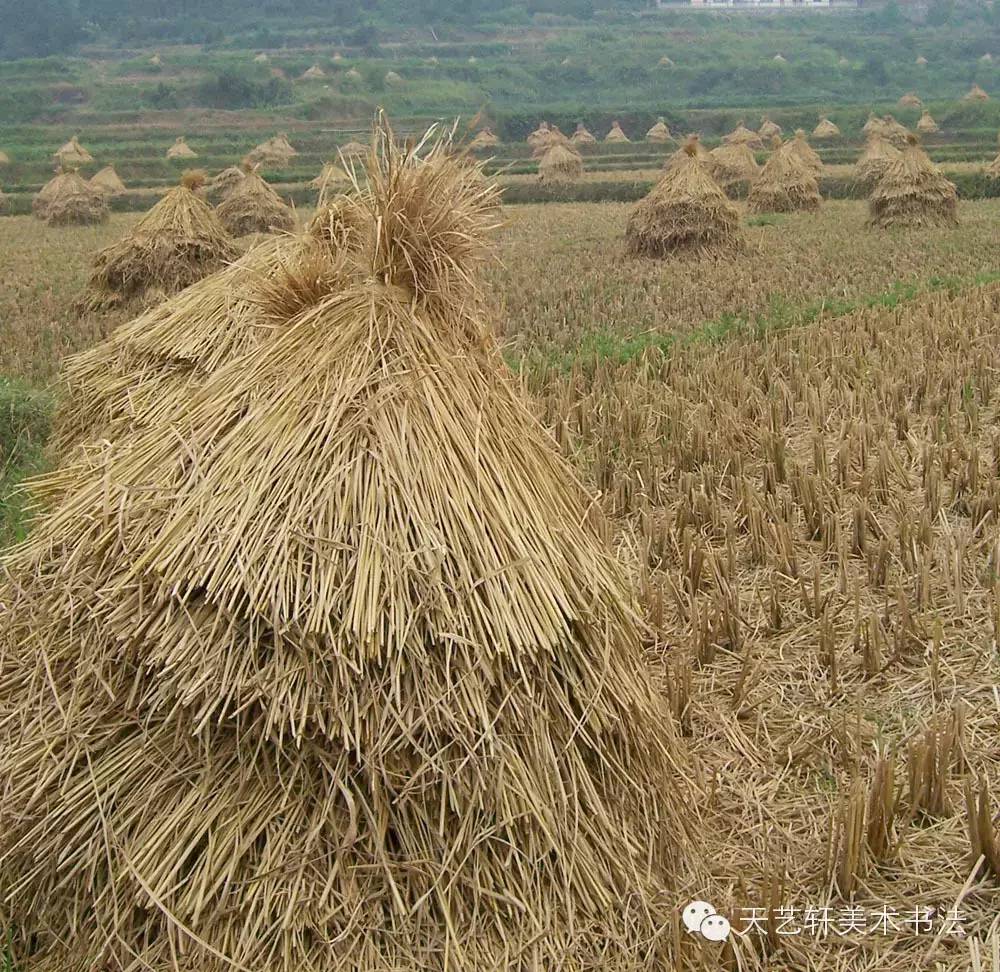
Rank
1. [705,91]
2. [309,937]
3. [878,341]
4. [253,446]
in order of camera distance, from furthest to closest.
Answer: [705,91]
[878,341]
[253,446]
[309,937]

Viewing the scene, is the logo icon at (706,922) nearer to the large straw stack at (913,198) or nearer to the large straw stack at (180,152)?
the large straw stack at (913,198)

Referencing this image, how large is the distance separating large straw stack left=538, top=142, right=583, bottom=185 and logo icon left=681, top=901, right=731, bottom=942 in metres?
31.2

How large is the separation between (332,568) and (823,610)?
2197mm

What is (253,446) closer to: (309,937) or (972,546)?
(309,937)

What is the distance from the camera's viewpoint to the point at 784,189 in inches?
892

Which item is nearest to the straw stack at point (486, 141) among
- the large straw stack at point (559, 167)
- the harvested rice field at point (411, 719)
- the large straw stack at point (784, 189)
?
the large straw stack at point (559, 167)

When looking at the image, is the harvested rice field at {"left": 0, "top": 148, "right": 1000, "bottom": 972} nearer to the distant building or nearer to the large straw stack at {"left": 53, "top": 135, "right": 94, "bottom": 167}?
the large straw stack at {"left": 53, "top": 135, "right": 94, "bottom": 167}

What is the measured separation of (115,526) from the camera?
2635 millimetres

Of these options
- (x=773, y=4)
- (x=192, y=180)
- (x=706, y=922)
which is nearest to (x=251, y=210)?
(x=192, y=180)

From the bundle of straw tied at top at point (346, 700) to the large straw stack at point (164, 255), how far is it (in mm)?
8773

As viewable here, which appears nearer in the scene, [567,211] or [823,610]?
[823,610]

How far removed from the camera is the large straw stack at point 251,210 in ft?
65.7

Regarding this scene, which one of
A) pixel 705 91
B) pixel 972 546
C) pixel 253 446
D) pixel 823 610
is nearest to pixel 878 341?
pixel 972 546

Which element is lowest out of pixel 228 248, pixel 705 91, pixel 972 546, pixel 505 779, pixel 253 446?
pixel 705 91
